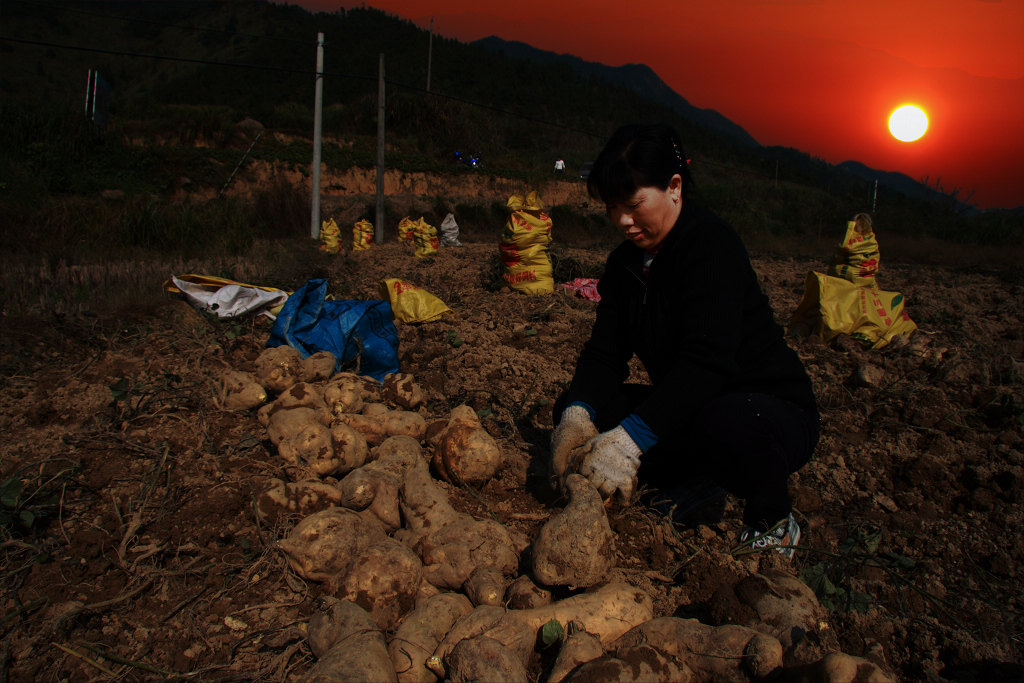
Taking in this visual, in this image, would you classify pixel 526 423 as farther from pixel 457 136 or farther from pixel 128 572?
pixel 457 136

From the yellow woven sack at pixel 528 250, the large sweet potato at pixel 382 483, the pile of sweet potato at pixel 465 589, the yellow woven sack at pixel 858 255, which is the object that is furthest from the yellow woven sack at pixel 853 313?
the large sweet potato at pixel 382 483

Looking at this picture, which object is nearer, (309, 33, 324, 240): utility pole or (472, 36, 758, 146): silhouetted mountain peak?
(309, 33, 324, 240): utility pole

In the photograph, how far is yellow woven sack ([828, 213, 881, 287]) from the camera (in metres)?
5.34

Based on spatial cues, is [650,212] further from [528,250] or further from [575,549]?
[528,250]

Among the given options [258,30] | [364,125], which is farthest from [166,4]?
[364,125]

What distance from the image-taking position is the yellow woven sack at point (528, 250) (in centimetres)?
604

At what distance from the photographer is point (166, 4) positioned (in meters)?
71.2

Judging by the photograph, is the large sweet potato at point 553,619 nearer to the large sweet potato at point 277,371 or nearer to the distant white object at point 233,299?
the large sweet potato at point 277,371

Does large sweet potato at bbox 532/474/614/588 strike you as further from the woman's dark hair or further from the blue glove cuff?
the woman's dark hair

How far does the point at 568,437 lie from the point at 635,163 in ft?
3.10

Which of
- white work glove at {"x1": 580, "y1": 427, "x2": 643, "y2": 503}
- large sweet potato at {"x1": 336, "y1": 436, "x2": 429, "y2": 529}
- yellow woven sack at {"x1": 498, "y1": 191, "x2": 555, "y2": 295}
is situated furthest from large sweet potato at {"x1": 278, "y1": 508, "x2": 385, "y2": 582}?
yellow woven sack at {"x1": 498, "y1": 191, "x2": 555, "y2": 295}

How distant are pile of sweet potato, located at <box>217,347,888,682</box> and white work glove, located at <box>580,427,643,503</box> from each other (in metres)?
0.10

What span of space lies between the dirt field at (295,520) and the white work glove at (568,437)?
16 cm

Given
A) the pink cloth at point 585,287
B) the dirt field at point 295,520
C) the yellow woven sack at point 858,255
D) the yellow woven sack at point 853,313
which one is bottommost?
the dirt field at point 295,520
